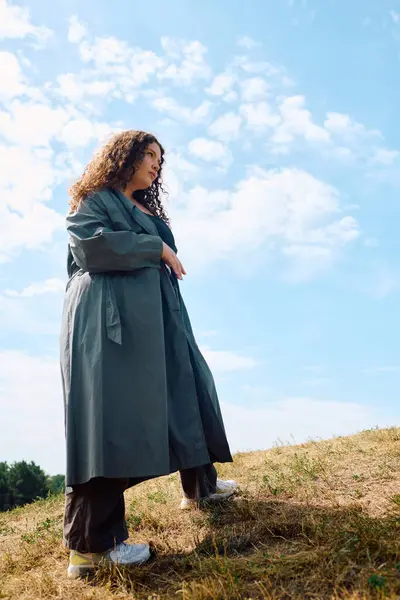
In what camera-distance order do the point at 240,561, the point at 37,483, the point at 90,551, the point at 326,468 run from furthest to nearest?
1. the point at 37,483
2. the point at 326,468
3. the point at 90,551
4. the point at 240,561

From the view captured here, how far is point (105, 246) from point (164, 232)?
2.35 feet

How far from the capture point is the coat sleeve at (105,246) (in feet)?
12.6

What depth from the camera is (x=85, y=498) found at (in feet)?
11.9

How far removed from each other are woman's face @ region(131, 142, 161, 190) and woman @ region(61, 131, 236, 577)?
83 mm

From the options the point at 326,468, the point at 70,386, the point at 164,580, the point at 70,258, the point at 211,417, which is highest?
the point at 70,258

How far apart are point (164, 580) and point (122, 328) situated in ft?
5.10

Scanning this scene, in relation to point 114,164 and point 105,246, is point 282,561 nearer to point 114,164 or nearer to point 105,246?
point 105,246

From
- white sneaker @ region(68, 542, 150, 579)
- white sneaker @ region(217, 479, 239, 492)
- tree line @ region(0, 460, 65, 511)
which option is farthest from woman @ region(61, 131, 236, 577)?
tree line @ region(0, 460, 65, 511)

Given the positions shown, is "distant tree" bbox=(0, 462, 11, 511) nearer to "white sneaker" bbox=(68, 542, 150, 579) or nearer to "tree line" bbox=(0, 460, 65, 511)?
"tree line" bbox=(0, 460, 65, 511)

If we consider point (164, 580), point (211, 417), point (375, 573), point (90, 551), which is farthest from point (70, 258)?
point (375, 573)

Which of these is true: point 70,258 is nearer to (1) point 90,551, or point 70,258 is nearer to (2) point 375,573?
(1) point 90,551

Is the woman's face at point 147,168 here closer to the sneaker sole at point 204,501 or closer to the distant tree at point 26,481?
the sneaker sole at point 204,501

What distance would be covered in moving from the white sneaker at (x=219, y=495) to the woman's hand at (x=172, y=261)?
1829 mm

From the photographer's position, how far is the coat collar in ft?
13.7
